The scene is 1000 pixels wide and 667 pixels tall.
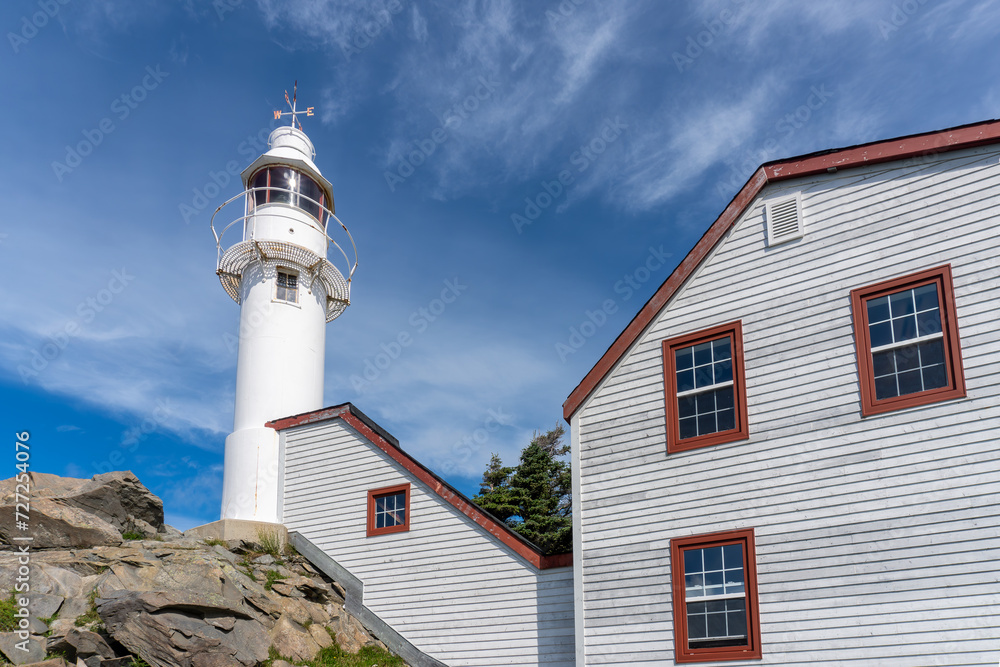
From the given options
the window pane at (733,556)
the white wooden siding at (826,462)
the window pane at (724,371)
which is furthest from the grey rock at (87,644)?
the window pane at (724,371)

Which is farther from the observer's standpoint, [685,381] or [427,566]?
[427,566]

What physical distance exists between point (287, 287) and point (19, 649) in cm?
1303

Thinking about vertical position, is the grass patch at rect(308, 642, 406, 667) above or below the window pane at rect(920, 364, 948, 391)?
below

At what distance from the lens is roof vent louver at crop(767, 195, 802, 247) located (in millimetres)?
13180

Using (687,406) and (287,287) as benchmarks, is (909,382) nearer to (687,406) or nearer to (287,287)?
(687,406)

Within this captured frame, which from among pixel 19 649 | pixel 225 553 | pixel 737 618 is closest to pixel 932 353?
pixel 737 618

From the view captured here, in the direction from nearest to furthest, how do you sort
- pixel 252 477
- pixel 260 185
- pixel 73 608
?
1. pixel 73 608
2. pixel 252 477
3. pixel 260 185

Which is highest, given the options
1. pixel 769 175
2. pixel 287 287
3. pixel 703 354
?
pixel 287 287

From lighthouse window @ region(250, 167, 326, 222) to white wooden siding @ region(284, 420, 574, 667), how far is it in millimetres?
7704

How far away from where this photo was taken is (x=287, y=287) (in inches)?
945

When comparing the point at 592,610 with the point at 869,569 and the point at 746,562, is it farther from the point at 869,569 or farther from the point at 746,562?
the point at 869,569

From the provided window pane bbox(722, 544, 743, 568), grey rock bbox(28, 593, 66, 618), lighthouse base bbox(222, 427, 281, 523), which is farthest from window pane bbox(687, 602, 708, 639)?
lighthouse base bbox(222, 427, 281, 523)

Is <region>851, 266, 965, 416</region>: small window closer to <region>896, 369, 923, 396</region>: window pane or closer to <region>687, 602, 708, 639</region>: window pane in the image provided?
<region>896, 369, 923, 396</region>: window pane

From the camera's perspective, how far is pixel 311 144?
2753 centimetres
